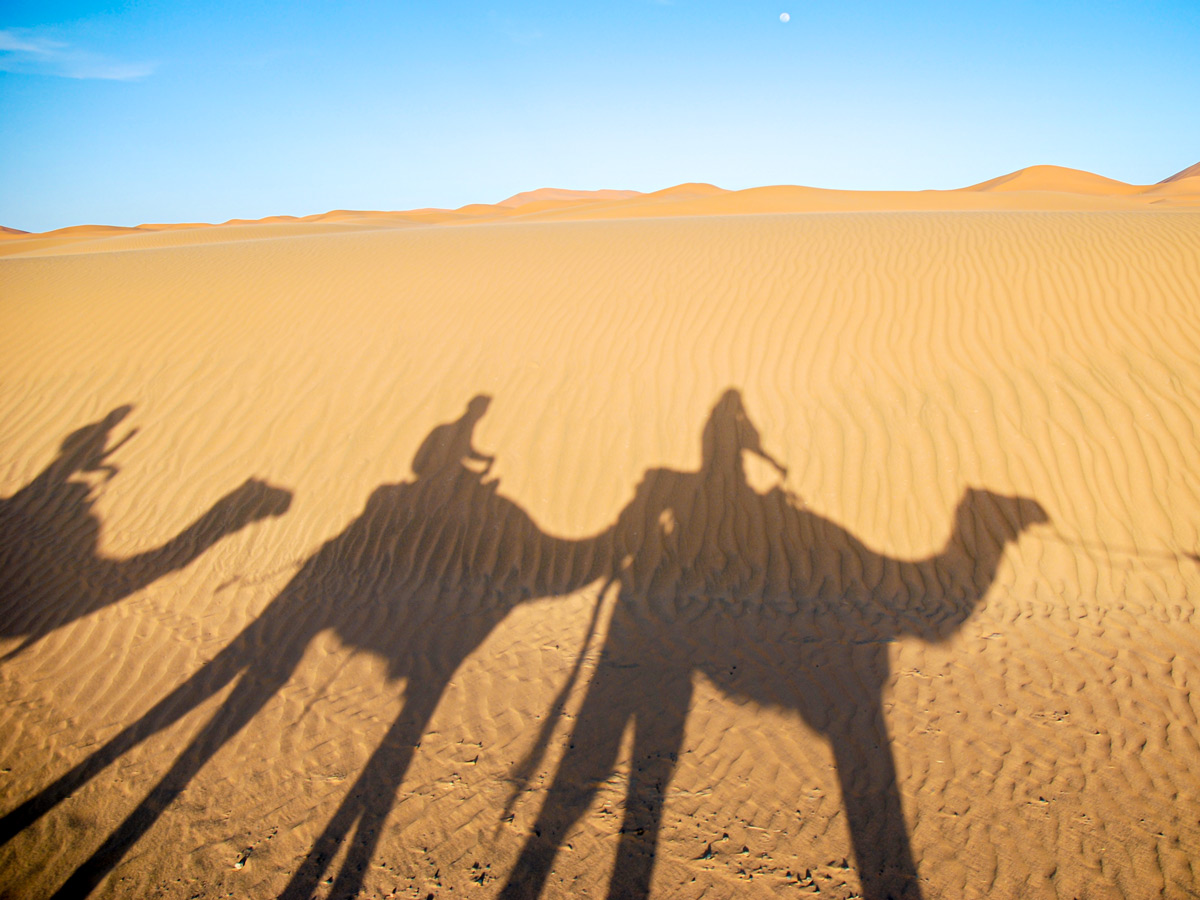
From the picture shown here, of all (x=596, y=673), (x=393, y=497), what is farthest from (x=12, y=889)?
(x=393, y=497)

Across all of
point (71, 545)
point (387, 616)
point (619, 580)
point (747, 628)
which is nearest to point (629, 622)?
point (619, 580)

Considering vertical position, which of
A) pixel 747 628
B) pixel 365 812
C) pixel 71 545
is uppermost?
pixel 71 545

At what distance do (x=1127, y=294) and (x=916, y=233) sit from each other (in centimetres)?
387

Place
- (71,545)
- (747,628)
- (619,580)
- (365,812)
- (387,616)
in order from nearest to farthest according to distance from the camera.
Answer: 1. (365,812)
2. (747,628)
3. (387,616)
4. (619,580)
5. (71,545)

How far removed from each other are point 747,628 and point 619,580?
1076 mm

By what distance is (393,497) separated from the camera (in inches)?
238

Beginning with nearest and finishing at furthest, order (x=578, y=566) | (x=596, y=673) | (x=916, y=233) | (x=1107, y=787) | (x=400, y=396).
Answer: (x=1107, y=787)
(x=596, y=673)
(x=578, y=566)
(x=400, y=396)
(x=916, y=233)

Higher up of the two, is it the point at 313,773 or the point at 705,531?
the point at 705,531

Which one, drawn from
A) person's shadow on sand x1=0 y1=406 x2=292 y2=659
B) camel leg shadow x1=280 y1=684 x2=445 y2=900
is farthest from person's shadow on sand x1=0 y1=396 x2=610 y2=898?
person's shadow on sand x1=0 y1=406 x2=292 y2=659

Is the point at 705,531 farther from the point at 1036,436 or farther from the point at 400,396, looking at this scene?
the point at 400,396

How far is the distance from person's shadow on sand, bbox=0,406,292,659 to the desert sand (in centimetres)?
4

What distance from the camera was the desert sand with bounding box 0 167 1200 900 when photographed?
3.09 m

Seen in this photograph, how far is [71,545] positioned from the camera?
586cm

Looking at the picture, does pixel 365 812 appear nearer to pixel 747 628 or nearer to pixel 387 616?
pixel 387 616
